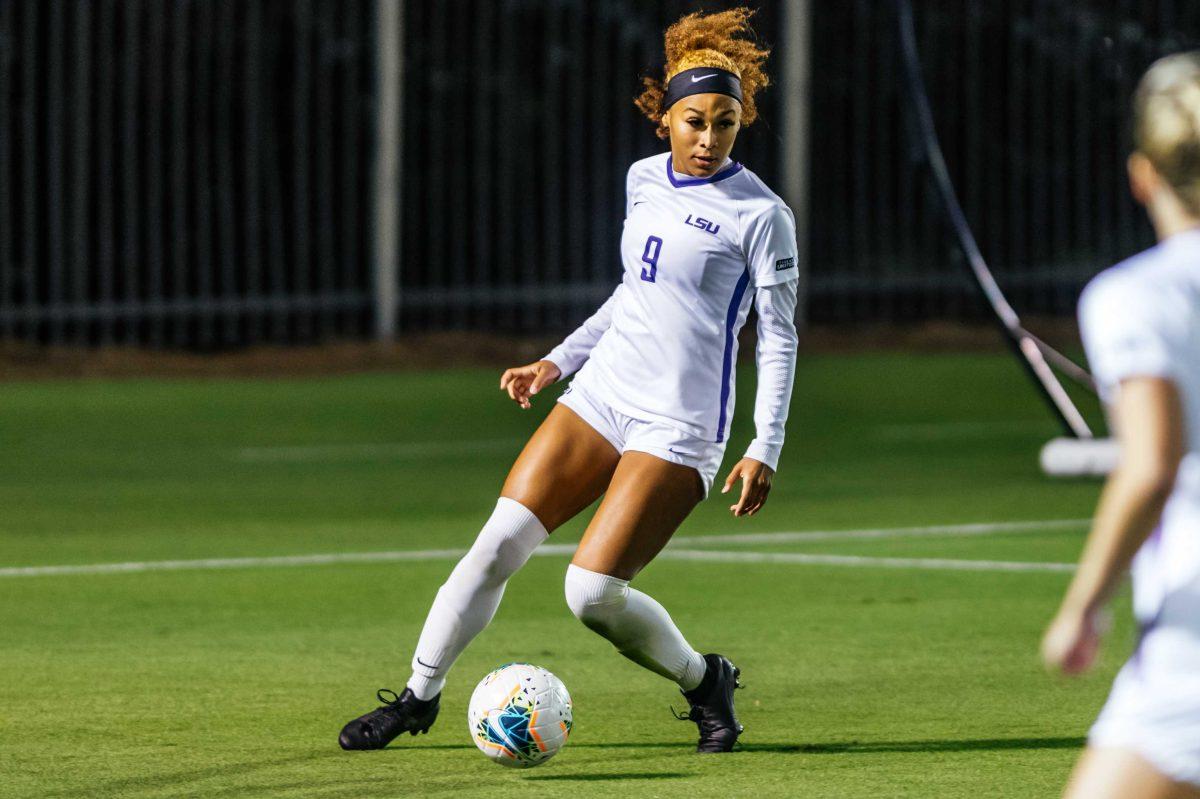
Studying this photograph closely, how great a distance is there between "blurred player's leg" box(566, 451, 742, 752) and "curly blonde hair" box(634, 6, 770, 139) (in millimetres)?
1092

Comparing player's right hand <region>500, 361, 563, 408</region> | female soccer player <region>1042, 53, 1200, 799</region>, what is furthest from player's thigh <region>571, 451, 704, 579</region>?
female soccer player <region>1042, 53, 1200, 799</region>

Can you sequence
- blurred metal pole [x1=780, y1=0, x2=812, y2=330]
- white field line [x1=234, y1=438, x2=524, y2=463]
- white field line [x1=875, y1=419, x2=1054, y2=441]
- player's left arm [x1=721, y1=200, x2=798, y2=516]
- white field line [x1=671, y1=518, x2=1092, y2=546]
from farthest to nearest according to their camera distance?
1. blurred metal pole [x1=780, y1=0, x2=812, y2=330]
2. white field line [x1=875, y1=419, x2=1054, y2=441]
3. white field line [x1=234, y1=438, x2=524, y2=463]
4. white field line [x1=671, y1=518, x2=1092, y2=546]
5. player's left arm [x1=721, y1=200, x2=798, y2=516]

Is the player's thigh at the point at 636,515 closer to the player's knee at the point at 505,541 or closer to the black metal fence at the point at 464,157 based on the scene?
the player's knee at the point at 505,541

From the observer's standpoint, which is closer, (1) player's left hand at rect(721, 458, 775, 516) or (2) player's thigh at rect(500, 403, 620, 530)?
(1) player's left hand at rect(721, 458, 775, 516)

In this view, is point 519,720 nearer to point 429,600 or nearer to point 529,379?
point 529,379

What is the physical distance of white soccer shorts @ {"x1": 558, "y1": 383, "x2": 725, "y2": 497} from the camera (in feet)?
21.2

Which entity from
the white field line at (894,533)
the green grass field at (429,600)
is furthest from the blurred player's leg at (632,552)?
the white field line at (894,533)

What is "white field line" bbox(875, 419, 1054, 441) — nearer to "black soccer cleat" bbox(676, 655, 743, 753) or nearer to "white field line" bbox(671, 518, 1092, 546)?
"white field line" bbox(671, 518, 1092, 546)

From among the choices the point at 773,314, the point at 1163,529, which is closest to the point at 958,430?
the point at 773,314

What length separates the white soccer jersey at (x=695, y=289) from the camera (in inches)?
254

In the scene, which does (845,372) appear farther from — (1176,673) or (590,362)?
(1176,673)

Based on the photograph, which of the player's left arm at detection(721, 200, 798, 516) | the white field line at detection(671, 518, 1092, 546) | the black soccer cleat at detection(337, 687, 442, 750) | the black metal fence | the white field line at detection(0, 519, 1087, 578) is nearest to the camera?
the player's left arm at detection(721, 200, 798, 516)

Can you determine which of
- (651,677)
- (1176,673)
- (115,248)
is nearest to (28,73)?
(115,248)

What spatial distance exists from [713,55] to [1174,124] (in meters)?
3.24
